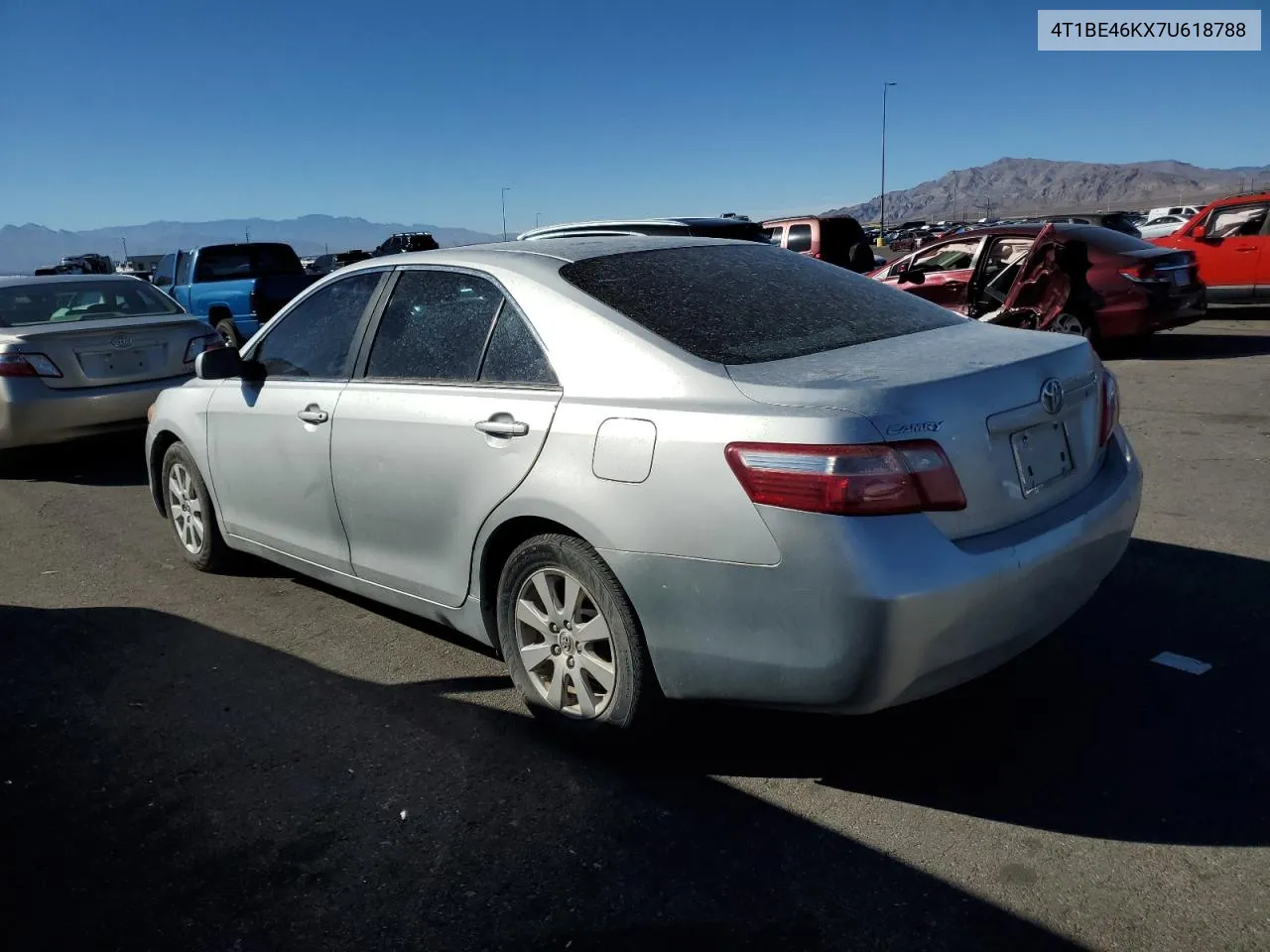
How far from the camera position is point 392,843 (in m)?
2.95

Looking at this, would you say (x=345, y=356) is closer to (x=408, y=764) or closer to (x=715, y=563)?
(x=408, y=764)

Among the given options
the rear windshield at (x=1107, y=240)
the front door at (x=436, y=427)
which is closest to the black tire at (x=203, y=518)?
the front door at (x=436, y=427)

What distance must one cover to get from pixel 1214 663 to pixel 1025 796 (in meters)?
1.24

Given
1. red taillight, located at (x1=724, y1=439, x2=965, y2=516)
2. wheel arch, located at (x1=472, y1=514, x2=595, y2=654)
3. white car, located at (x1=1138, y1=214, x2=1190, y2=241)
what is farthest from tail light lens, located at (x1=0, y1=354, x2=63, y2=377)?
white car, located at (x1=1138, y1=214, x2=1190, y2=241)

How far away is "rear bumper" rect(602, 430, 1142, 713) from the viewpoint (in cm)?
264

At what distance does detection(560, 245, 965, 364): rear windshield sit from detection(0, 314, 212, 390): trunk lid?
5678 millimetres

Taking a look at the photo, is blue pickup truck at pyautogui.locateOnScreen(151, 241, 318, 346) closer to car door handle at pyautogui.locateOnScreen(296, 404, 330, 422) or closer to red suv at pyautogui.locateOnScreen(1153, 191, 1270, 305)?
car door handle at pyautogui.locateOnScreen(296, 404, 330, 422)

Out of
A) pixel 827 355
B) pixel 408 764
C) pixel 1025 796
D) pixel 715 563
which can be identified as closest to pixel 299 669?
pixel 408 764

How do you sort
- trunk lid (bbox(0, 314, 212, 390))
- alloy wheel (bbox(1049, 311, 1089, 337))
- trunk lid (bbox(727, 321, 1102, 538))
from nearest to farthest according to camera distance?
→ 1. trunk lid (bbox(727, 321, 1102, 538))
2. trunk lid (bbox(0, 314, 212, 390))
3. alloy wheel (bbox(1049, 311, 1089, 337))

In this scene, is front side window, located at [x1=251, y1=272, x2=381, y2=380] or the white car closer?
front side window, located at [x1=251, y1=272, x2=381, y2=380]

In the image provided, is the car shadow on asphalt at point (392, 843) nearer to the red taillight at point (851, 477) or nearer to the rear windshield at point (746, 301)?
the red taillight at point (851, 477)

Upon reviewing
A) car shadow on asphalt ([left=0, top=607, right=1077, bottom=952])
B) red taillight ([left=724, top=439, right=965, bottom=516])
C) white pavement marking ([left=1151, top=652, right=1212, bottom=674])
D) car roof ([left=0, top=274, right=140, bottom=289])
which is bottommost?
car shadow on asphalt ([left=0, top=607, right=1077, bottom=952])

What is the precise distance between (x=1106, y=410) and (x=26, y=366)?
7.40 m

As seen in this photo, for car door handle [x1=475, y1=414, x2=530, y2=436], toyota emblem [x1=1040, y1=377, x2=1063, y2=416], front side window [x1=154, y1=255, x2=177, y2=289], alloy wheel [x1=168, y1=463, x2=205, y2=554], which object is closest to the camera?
toyota emblem [x1=1040, y1=377, x2=1063, y2=416]
